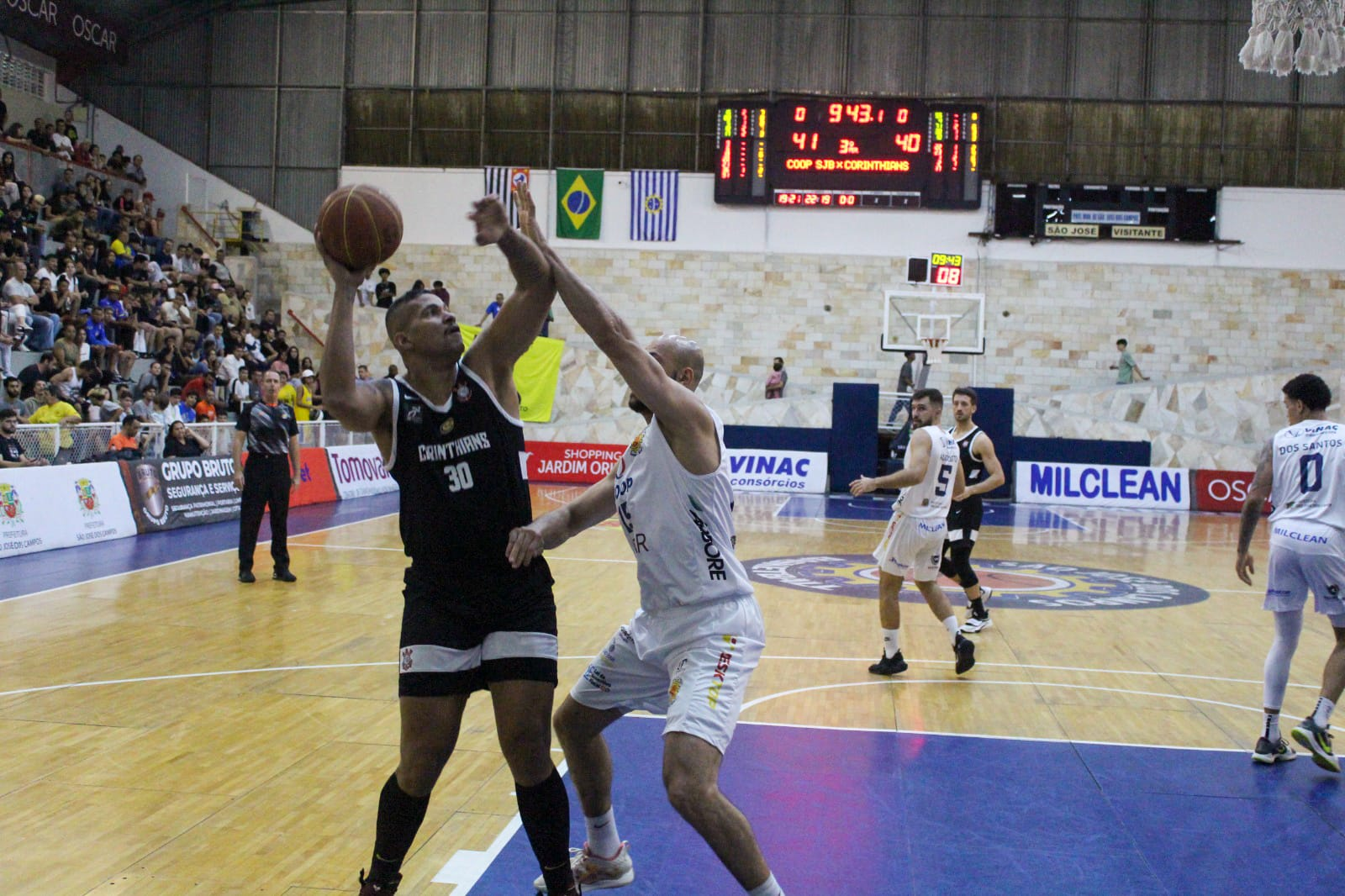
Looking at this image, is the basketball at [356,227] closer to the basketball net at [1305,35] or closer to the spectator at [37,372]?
the basketball net at [1305,35]

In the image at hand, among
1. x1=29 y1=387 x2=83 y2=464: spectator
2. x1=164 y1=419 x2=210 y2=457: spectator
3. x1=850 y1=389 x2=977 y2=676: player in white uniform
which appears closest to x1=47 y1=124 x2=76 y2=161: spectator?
x1=29 y1=387 x2=83 y2=464: spectator

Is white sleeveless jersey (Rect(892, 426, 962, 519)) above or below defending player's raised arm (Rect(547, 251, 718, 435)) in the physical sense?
below

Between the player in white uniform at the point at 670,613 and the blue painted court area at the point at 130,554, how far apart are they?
726cm

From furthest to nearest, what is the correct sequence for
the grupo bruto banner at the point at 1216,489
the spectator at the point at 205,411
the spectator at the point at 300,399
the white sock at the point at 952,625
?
the grupo bruto banner at the point at 1216,489 → the spectator at the point at 300,399 → the spectator at the point at 205,411 → the white sock at the point at 952,625

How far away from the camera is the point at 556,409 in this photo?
2645cm

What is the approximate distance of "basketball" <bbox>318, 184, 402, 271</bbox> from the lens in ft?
11.2

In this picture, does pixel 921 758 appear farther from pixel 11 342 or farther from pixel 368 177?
pixel 368 177

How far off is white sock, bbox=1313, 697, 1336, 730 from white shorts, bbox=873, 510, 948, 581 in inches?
96.2

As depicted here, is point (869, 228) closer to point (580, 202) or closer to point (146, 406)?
point (580, 202)

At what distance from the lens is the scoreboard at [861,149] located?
2523 cm

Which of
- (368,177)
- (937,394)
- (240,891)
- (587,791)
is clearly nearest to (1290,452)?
(937,394)

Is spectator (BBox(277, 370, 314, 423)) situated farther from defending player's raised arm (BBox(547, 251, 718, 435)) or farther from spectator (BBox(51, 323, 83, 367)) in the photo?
defending player's raised arm (BBox(547, 251, 718, 435))

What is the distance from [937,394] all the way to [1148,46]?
23528 millimetres

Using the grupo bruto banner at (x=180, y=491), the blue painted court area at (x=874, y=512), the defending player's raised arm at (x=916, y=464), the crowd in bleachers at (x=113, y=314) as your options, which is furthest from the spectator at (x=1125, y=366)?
the defending player's raised arm at (x=916, y=464)
